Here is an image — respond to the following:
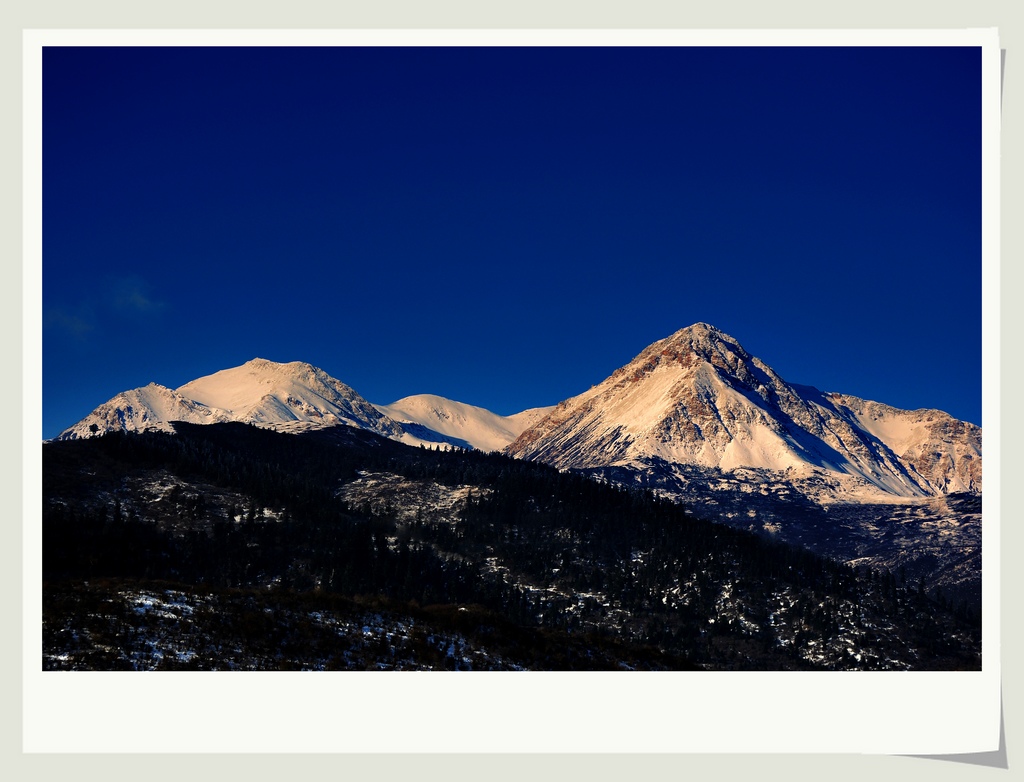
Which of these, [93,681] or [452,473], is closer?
[93,681]

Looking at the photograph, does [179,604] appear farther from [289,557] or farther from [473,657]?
[289,557]

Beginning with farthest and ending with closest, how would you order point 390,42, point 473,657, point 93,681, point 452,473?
point 452,473
point 473,657
point 390,42
point 93,681

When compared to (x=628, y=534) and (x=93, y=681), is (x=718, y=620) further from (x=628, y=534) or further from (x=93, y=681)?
(x=93, y=681)

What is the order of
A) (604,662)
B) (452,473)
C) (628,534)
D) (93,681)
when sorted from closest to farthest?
(93,681) < (604,662) < (628,534) < (452,473)

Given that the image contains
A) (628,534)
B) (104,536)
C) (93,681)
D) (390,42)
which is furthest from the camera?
(628,534)

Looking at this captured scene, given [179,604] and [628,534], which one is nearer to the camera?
[179,604]

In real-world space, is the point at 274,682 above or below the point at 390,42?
below

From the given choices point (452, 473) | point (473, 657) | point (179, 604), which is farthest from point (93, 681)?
point (452, 473)
